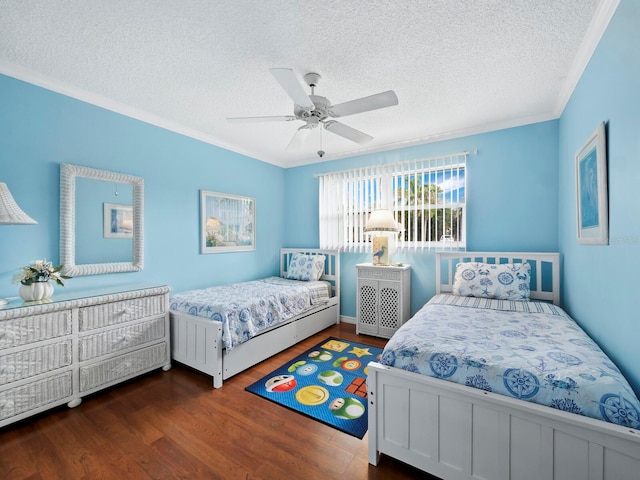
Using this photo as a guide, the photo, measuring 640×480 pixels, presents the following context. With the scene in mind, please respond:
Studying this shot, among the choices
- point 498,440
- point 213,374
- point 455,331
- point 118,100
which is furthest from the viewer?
point 118,100

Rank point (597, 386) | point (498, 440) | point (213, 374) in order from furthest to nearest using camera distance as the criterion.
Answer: point (213, 374) → point (498, 440) → point (597, 386)

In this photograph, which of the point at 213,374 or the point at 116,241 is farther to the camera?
the point at 116,241

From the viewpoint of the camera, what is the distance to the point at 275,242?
178 inches

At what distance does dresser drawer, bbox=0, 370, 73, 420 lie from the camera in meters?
1.76

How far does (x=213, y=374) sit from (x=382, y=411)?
1495mm

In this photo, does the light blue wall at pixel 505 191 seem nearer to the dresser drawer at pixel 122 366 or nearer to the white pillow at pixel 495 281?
the white pillow at pixel 495 281

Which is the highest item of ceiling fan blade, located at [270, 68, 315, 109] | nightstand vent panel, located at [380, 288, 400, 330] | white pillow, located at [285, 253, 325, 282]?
ceiling fan blade, located at [270, 68, 315, 109]

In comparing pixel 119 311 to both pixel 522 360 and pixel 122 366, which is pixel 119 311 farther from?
pixel 522 360

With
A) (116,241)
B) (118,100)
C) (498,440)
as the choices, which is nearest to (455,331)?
(498,440)

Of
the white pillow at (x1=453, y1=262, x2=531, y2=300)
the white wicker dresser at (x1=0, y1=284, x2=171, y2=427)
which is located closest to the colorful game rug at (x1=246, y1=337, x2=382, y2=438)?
the white wicker dresser at (x1=0, y1=284, x2=171, y2=427)

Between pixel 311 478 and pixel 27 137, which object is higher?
pixel 27 137

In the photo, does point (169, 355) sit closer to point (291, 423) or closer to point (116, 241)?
point (116, 241)

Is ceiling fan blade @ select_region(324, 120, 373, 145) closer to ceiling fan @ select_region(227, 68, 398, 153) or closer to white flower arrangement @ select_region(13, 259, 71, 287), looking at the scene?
ceiling fan @ select_region(227, 68, 398, 153)

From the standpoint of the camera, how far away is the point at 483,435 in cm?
127
